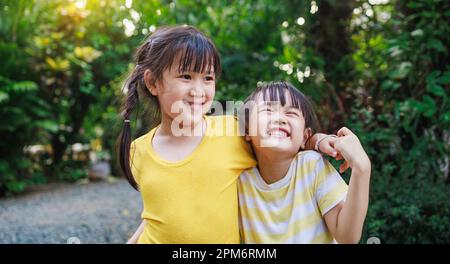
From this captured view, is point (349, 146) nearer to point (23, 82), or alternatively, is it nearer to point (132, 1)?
point (132, 1)

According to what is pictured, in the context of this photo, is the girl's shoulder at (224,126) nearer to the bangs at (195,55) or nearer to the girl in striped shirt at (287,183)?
the girl in striped shirt at (287,183)

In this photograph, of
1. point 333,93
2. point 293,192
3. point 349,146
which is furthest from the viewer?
point 333,93

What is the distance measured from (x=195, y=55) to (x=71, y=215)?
3731mm

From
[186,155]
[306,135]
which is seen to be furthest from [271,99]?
[186,155]

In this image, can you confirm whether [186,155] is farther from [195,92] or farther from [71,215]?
[71,215]

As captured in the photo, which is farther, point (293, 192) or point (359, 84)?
point (359, 84)

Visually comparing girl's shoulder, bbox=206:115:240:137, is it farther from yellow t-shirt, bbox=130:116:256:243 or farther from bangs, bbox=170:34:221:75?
bangs, bbox=170:34:221:75

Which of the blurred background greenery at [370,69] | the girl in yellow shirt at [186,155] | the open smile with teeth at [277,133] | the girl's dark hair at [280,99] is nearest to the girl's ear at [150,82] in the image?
the girl in yellow shirt at [186,155]

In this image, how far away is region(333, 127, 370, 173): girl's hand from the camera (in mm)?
1301

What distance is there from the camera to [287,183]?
58.4 inches

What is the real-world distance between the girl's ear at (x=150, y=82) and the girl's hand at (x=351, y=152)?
1.99 ft
